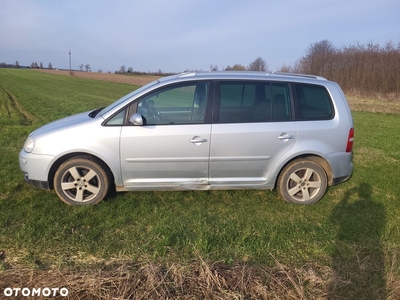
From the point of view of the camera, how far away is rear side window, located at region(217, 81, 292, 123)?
4402mm

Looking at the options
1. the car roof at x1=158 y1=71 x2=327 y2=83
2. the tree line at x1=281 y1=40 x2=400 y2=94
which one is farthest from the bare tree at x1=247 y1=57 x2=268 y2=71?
the car roof at x1=158 y1=71 x2=327 y2=83

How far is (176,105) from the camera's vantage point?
455 cm

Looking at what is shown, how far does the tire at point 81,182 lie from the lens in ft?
14.1

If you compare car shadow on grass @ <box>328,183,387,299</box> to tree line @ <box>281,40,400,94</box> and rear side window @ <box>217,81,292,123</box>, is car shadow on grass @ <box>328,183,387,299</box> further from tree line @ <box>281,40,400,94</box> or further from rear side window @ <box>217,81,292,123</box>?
tree line @ <box>281,40,400,94</box>

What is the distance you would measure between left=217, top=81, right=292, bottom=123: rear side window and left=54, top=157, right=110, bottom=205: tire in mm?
1807

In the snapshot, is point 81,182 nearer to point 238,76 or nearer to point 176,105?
point 176,105

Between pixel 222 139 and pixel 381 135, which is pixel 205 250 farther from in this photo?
pixel 381 135

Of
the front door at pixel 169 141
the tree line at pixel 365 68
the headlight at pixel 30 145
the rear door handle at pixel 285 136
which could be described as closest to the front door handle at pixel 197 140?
the front door at pixel 169 141

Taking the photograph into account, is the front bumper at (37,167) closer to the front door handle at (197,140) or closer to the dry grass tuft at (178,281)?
the dry grass tuft at (178,281)

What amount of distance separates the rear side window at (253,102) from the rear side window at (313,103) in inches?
6.2

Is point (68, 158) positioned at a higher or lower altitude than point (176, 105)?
lower

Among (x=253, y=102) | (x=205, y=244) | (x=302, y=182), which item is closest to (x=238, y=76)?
(x=253, y=102)

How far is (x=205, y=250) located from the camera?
3.30 m

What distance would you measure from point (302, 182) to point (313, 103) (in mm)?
1131
